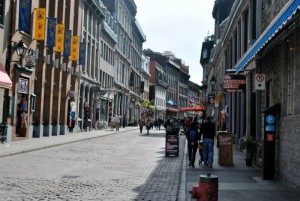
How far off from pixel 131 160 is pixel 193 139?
2624 millimetres

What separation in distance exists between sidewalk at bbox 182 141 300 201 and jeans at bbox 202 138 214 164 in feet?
1.07

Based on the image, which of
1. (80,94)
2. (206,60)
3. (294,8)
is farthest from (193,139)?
(206,60)

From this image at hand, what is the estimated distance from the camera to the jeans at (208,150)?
46.9ft

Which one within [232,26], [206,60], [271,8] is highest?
[206,60]

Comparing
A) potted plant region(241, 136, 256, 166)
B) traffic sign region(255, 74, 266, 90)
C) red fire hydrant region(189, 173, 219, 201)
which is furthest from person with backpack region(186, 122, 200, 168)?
red fire hydrant region(189, 173, 219, 201)

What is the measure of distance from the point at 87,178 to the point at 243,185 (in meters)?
3.94

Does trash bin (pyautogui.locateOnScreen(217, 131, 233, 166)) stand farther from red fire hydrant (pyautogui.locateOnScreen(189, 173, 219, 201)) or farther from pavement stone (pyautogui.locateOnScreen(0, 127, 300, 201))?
red fire hydrant (pyautogui.locateOnScreen(189, 173, 219, 201))

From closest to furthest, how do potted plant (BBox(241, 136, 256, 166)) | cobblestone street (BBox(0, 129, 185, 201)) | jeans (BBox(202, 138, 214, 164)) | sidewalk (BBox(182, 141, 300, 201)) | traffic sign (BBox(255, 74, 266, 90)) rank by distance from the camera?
1. sidewalk (BBox(182, 141, 300, 201))
2. cobblestone street (BBox(0, 129, 185, 201))
3. traffic sign (BBox(255, 74, 266, 90))
4. potted plant (BBox(241, 136, 256, 166))
5. jeans (BBox(202, 138, 214, 164))

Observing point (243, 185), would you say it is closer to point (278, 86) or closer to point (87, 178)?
point (278, 86)

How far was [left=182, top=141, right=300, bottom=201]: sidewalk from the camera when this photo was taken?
8.62m

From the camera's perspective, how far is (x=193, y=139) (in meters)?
14.9

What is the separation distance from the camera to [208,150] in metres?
14.4

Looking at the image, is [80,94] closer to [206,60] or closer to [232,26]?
[232,26]

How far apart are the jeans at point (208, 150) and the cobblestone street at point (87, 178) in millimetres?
1019
